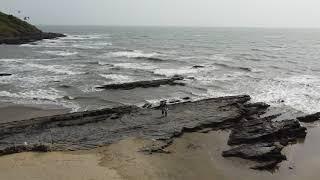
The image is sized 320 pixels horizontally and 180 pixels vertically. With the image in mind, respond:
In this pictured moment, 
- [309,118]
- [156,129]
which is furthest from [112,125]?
[309,118]

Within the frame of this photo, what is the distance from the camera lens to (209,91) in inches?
1550

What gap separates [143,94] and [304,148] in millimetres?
18016

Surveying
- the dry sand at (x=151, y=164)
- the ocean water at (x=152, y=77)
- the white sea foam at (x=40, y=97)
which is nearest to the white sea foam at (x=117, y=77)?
the ocean water at (x=152, y=77)

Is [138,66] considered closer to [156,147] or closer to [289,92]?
[289,92]

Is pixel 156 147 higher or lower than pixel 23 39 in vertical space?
lower

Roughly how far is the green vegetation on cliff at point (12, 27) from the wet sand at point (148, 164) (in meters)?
84.0

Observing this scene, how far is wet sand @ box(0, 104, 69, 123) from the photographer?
97.3ft

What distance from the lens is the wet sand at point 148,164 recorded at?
1844 centimetres

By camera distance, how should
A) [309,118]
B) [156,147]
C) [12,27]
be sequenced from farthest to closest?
[12,27] → [309,118] → [156,147]

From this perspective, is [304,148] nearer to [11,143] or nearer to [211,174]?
[211,174]

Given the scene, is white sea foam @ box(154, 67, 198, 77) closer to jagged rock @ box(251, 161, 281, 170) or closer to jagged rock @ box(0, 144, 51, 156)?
jagged rock @ box(0, 144, 51, 156)

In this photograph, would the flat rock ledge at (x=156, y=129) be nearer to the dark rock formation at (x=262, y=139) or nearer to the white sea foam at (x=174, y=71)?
the dark rock formation at (x=262, y=139)

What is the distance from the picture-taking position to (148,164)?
19797mm

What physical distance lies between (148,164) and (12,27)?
95.1m
